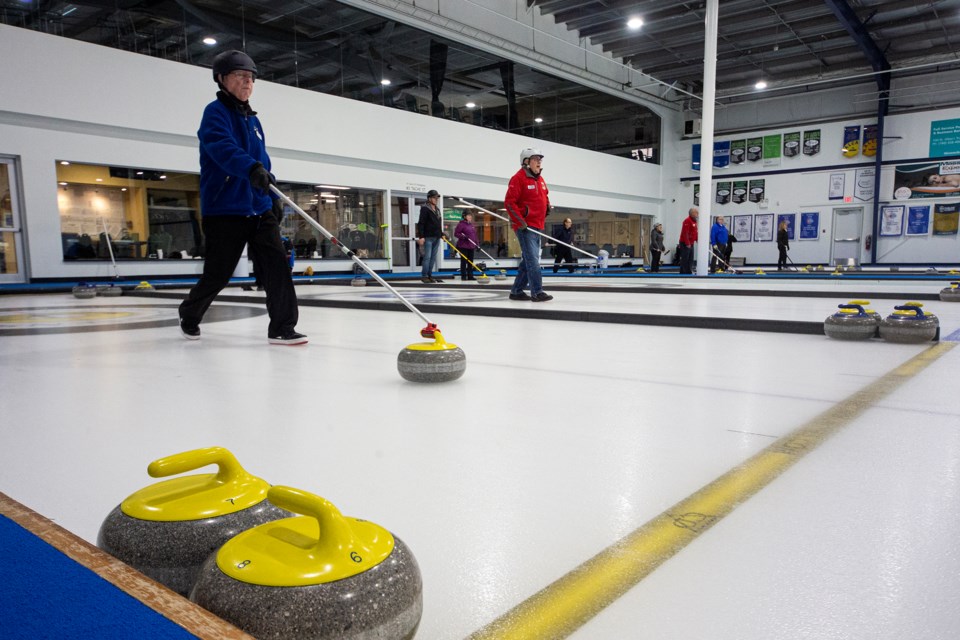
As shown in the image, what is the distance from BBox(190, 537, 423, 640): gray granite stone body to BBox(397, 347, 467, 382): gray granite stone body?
181 cm

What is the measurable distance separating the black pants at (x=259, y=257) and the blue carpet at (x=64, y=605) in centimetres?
309

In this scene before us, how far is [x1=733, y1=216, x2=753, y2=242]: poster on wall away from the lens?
22.6 metres

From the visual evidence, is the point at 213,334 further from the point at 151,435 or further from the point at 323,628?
the point at 323,628

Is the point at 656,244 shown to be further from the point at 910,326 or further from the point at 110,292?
the point at 910,326

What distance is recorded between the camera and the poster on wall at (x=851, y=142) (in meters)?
20.3

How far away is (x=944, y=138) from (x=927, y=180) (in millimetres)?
1314

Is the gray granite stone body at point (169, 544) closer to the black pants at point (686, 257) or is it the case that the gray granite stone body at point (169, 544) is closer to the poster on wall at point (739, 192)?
the black pants at point (686, 257)

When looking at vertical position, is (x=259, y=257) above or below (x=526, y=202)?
below

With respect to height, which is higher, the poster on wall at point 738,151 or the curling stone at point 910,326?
the poster on wall at point 738,151

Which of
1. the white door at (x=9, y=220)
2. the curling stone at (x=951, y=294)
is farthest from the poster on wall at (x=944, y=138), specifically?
the white door at (x=9, y=220)

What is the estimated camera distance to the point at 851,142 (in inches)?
803

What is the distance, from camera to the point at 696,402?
7.32 feet

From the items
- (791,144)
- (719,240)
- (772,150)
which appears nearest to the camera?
(719,240)

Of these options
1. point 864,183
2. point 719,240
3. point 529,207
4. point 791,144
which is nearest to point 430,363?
point 529,207
